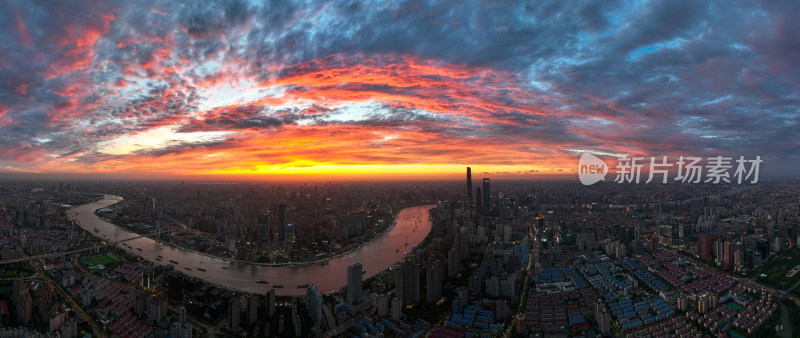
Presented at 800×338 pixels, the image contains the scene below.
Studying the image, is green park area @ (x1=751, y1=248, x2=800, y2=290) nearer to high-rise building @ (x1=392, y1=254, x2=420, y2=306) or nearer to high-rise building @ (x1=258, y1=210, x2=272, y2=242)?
high-rise building @ (x1=392, y1=254, x2=420, y2=306)

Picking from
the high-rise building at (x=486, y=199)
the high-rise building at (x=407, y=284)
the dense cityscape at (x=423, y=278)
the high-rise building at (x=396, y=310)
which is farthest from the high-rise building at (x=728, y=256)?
the high-rise building at (x=486, y=199)

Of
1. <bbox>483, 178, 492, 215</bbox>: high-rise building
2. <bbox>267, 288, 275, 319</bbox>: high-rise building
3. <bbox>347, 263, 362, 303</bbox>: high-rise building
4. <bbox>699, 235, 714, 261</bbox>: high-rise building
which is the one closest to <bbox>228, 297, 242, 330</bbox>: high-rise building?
<bbox>267, 288, 275, 319</bbox>: high-rise building

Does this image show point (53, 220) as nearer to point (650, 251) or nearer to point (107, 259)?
point (107, 259)

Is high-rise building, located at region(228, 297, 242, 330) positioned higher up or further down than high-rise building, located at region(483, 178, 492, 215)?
further down

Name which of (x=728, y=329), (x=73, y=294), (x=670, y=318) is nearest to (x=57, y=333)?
(x=73, y=294)

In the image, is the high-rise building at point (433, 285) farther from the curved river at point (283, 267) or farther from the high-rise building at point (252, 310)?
the high-rise building at point (252, 310)
